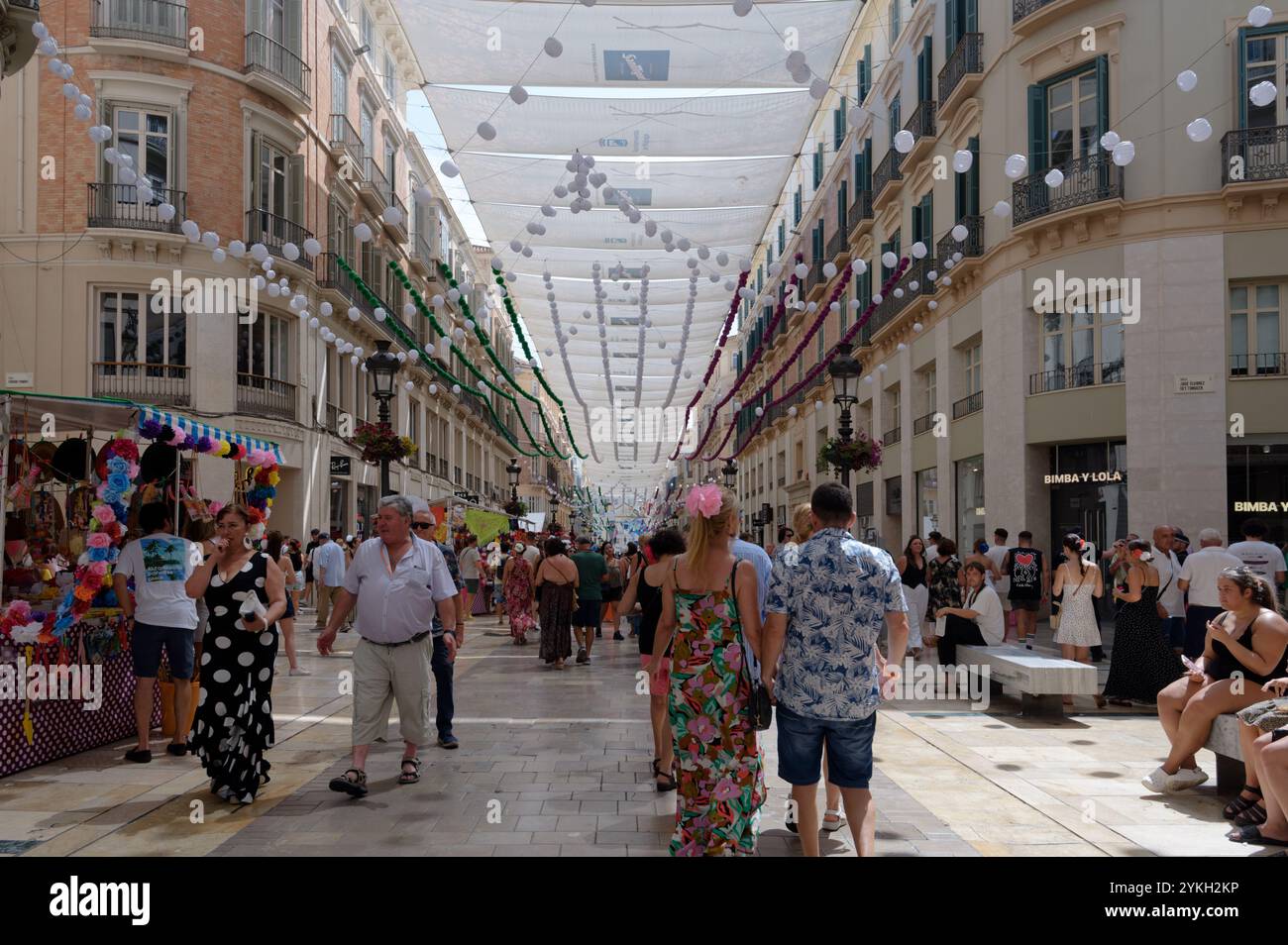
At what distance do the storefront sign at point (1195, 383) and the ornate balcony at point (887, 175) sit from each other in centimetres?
1096

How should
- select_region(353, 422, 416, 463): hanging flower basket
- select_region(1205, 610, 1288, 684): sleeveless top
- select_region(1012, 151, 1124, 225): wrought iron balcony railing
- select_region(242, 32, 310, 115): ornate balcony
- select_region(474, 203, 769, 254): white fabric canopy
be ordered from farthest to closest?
select_region(474, 203, 769, 254): white fabric canopy → select_region(242, 32, 310, 115): ornate balcony → select_region(1012, 151, 1124, 225): wrought iron balcony railing → select_region(353, 422, 416, 463): hanging flower basket → select_region(1205, 610, 1288, 684): sleeveless top

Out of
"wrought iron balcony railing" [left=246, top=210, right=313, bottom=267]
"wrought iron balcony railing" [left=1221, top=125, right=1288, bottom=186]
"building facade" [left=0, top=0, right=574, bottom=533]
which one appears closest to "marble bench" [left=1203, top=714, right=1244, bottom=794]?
"wrought iron balcony railing" [left=1221, top=125, right=1288, bottom=186]

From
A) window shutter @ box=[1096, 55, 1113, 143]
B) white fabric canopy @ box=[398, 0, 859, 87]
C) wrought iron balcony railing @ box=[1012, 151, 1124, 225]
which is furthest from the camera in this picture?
white fabric canopy @ box=[398, 0, 859, 87]

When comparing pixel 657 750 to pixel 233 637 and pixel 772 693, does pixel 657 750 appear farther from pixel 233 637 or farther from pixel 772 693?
pixel 233 637

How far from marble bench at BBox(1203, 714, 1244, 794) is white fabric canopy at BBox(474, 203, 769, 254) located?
21247 millimetres

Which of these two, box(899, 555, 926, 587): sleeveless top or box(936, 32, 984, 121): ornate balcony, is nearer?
box(899, 555, 926, 587): sleeveless top

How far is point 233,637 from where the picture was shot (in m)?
6.43

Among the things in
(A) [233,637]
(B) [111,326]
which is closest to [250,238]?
(B) [111,326]

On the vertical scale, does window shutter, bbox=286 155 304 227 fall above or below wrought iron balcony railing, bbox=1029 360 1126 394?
above

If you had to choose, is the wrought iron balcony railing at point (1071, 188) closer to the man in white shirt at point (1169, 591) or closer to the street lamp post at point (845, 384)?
the street lamp post at point (845, 384)

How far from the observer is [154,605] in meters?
7.57

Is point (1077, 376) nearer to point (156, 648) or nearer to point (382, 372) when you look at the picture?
Answer: point (382, 372)

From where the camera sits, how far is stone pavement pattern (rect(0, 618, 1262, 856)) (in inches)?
213

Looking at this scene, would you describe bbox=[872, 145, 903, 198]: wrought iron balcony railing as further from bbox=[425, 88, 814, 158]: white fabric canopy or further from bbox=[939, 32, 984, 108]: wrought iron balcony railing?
bbox=[425, 88, 814, 158]: white fabric canopy
